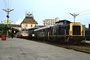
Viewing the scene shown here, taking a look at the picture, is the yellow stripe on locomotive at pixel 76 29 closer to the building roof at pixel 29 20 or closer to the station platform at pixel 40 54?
the station platform at pixel 40 54

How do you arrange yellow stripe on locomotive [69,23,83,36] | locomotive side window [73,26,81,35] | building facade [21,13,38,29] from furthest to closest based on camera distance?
building facade [21,13,38,29]
locomotive side window [73,26,81,35]
yellow stripe on locomotive [69,23,83,36]

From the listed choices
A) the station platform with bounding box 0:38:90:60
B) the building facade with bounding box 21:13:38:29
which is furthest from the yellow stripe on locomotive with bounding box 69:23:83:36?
the building facade with bounding box 21:13:38:29

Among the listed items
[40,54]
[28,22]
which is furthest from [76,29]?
[28,22]

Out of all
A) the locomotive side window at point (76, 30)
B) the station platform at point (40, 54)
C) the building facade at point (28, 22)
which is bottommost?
the station platform at point (40, 54)

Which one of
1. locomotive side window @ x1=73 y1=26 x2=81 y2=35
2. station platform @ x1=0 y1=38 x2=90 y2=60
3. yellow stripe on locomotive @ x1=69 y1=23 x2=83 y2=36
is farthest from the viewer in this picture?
locomotive side window @ x1=73 y1=26 x2=81 y2=35

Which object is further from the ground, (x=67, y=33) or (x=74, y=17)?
(x=74, y=17)

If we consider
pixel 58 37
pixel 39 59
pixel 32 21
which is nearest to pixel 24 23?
pixel 32 21

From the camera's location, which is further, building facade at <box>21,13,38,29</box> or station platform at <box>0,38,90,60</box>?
building facade at <box>21,13,38,29</box>

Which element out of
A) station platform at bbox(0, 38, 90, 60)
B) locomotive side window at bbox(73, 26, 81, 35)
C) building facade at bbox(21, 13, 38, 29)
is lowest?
station platform at bbox(0, 38, 90, 60)

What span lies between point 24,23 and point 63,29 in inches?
4517

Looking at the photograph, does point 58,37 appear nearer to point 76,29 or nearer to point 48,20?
point 76,29

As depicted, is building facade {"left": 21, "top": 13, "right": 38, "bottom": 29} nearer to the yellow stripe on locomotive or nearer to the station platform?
the yellow stripe on locomotive

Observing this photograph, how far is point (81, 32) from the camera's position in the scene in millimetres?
22109

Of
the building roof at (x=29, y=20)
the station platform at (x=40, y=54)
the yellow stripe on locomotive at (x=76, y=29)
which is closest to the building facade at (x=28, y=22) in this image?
the building roof at (x=29, y=20)
